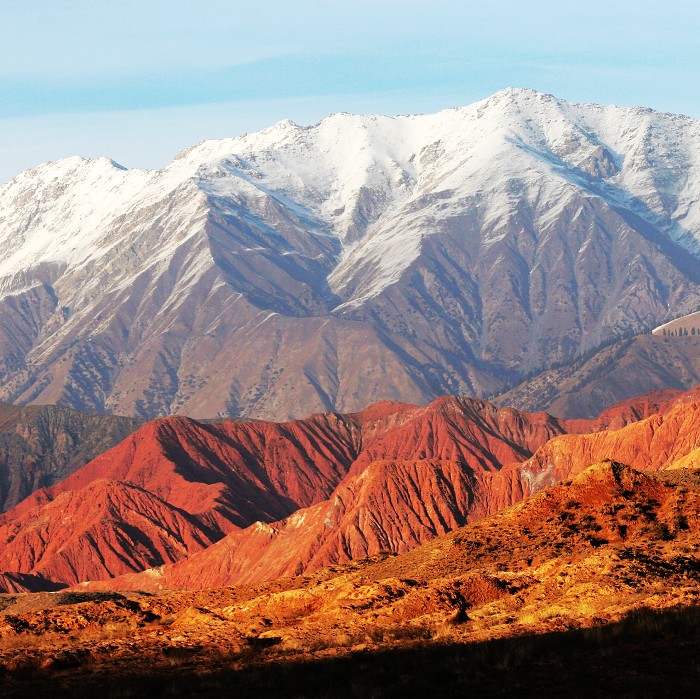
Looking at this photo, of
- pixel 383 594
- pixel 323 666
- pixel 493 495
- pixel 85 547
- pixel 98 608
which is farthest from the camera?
pixel 85 547

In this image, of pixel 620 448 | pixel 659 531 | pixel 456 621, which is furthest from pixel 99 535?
pixel 456 621

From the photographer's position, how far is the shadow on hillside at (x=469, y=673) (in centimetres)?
2822

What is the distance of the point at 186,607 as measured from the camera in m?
47.7

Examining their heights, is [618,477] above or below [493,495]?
above

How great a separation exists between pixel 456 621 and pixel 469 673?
8.08 meters

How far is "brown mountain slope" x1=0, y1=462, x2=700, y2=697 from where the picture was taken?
29656mm

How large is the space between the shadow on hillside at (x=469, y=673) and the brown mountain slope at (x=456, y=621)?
0.19 ft

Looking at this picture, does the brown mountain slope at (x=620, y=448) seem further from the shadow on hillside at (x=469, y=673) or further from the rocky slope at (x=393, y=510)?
the shadow on hillside at (x=469, y=673)

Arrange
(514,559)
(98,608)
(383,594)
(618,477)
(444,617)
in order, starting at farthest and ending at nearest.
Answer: (618,477)
(514,559)
(98,608)
(383,594)
(444,617)

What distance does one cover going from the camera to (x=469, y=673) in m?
29.2

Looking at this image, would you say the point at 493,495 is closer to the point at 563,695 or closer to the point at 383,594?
the point at 383,594

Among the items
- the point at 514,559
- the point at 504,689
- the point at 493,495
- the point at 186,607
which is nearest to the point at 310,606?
the point at 186,607

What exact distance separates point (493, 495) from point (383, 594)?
404ft

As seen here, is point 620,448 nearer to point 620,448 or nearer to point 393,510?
point 620,448
